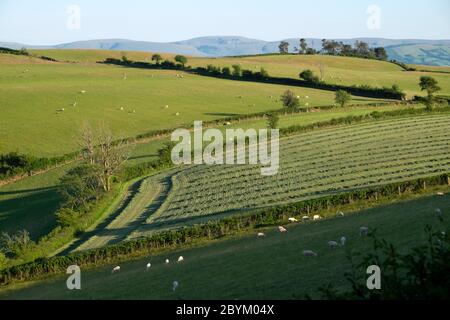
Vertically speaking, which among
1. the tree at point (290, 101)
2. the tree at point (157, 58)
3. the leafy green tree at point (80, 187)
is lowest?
the leafy green tree at point (80, 187)

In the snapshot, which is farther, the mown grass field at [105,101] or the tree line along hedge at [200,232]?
the mown grass field at [105,101]

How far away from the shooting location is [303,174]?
57844 mm

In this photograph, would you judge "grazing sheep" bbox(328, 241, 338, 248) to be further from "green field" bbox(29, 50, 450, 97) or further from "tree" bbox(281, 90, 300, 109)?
"green field" bbox(29, 50, 450, 97)

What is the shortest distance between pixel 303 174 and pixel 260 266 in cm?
3060

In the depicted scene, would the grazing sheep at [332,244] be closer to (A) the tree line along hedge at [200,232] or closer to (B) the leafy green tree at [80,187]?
(A) the tree line along hedge at [200,232]

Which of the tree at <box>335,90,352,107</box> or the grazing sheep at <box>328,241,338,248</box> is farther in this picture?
the tree at <box>335,90,352,107</box>

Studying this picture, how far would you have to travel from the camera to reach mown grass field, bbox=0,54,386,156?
89.7 meters

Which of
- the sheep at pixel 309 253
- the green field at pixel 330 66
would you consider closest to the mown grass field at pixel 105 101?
the green field at pixel 330 66

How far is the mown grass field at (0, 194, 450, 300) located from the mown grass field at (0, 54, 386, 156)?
158 ft

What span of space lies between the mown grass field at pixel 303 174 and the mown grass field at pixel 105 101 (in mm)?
26887

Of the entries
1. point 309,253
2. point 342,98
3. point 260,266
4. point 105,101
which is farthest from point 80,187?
point 342,98

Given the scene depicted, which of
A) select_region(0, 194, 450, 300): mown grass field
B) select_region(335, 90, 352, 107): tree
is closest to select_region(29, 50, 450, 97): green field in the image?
select_region(335, 90, 352, 107): tree

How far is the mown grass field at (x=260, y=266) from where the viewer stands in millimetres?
24469
